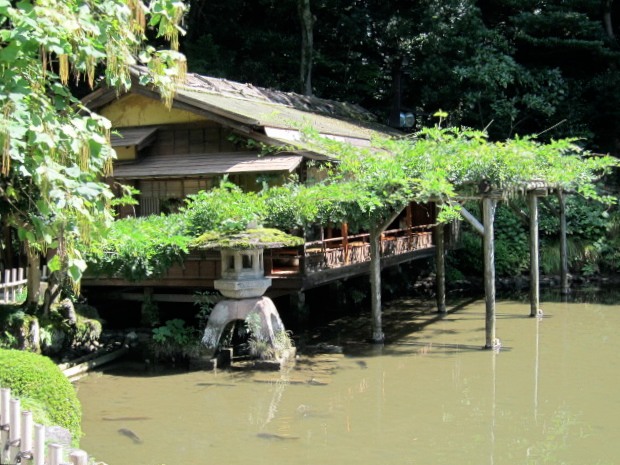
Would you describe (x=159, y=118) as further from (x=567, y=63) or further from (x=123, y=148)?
(x=567, y=63)

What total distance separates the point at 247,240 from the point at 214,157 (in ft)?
17.8

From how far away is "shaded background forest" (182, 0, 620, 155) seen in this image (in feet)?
89.6

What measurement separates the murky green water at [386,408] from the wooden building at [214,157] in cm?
215

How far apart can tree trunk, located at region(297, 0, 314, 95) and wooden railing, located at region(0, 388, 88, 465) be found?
24.9 meters

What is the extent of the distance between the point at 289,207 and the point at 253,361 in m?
2.86

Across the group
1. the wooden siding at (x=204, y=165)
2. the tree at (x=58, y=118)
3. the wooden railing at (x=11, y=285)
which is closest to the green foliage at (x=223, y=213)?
the wooden siding at (x=204, y=165)

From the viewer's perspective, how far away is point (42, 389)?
7367mm

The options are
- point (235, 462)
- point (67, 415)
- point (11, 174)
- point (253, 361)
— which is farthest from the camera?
point (253, 361)

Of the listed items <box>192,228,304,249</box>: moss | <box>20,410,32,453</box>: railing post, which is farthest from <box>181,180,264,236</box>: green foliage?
<box>20,410,32,453</box>: railing post

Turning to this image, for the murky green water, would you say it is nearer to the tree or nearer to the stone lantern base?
the stone lantern base

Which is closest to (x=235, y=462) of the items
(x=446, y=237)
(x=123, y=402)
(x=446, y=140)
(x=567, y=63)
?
(x=123, y=402)

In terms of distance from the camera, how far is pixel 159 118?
1825cm

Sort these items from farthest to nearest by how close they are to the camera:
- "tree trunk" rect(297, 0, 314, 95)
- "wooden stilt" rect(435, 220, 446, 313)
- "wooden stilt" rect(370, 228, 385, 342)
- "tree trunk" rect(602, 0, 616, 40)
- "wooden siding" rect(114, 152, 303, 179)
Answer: "tree trunk" rect(297, 0, 314, 95)
"tree trunk" rect(602, 0, 616, 40)
"wooden stilt" rect(435, 220, 446, 313)
"wooden siding" rect(114, 152, 303, 179)
"wooden stilt" rect(370, 228, 385, 342)

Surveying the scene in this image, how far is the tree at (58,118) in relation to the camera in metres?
4.98
